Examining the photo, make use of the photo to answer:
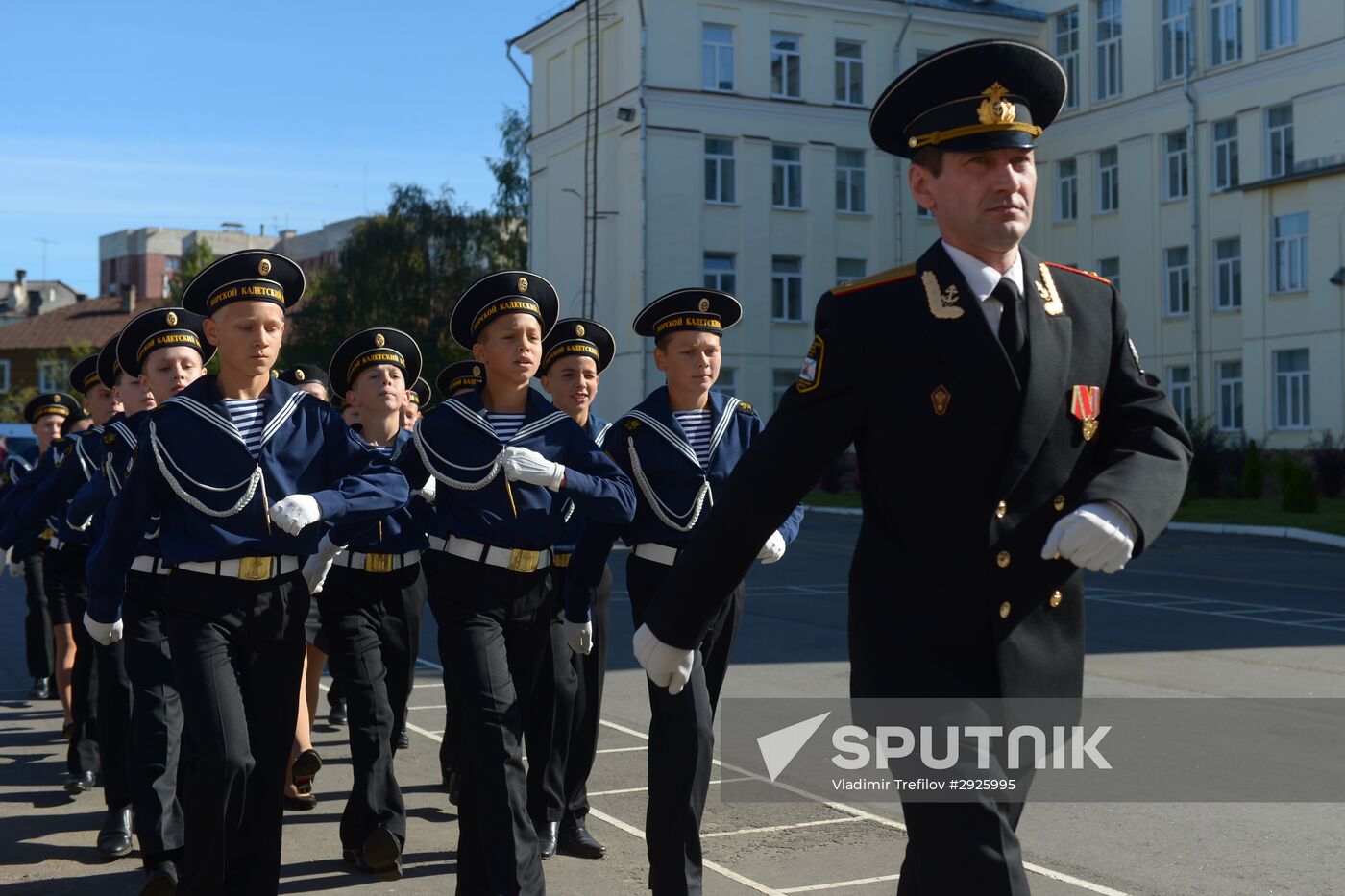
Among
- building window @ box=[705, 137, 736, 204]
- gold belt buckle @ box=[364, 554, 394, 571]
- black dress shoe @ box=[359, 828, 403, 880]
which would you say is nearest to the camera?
black dress shoe @ box=[359, 828, 403, 880]

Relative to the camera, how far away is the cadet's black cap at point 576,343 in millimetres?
7828

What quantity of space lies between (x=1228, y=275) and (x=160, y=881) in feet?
129

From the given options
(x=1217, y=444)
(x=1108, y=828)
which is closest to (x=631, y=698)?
(x=1108, y=828)

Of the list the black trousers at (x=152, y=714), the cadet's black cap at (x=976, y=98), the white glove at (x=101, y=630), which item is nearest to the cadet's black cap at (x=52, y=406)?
the black trousers at (x=152, y=714)

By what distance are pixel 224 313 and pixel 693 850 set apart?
2474 mm

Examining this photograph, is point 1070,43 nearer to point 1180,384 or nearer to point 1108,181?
point 1108,181

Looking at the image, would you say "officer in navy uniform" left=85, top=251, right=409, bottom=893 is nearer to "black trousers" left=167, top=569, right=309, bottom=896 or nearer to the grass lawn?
"black trousers" left=167, top=569, right=309, bottom=896

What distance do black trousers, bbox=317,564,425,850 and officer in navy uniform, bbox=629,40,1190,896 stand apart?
10.8 ft

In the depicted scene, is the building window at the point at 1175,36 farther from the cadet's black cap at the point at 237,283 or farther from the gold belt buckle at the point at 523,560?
the cadet's black cap at the point at 237,283

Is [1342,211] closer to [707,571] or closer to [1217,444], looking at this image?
[1217,444]

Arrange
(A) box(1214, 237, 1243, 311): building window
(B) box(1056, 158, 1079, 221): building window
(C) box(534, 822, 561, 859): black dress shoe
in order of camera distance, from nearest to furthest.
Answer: (C) box(534, 822, 561, 859): black dress shoe → (A) box(1214, 237, 1243, 311): building window → (B) box(1056, 158, 1079, 221): building window

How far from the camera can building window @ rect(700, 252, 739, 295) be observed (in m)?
46.3

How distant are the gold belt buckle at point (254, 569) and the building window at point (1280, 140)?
38.0 metres

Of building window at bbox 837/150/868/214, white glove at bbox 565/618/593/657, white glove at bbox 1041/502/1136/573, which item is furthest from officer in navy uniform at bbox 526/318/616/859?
building window at bbox 837/150/868/214
